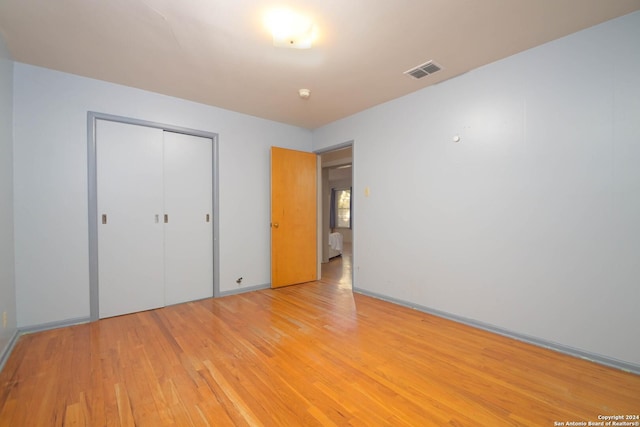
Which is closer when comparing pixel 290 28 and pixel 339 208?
pixel 290 28

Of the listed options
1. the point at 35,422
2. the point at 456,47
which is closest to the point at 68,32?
the point at 35,422

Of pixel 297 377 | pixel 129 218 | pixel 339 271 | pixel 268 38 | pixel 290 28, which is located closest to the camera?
pixel 297 377

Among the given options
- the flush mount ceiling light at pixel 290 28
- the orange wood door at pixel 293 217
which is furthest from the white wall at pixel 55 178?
the flush mount ceiling light at pixel 290 28

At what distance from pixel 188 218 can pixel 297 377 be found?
250 centimetres

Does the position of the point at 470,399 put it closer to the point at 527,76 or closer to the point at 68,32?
the point at 527,76

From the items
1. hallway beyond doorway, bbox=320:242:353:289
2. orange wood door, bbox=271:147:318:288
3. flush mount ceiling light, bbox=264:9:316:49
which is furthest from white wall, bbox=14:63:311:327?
hallway beyond doorway, bbox=320:242:353:289

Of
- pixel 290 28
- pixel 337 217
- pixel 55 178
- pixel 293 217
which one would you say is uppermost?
pixel 290 28

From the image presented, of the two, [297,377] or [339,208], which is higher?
[339,208]

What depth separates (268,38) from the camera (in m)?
2.18

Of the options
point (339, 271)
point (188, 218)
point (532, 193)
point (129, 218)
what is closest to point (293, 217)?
point (188, 218)

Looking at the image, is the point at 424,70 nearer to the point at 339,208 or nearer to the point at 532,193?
the point at 532,193

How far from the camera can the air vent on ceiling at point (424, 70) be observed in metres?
2.60

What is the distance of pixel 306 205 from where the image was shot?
4.45 meters

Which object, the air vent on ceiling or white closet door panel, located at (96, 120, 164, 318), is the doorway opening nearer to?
the air vent on ceiling
